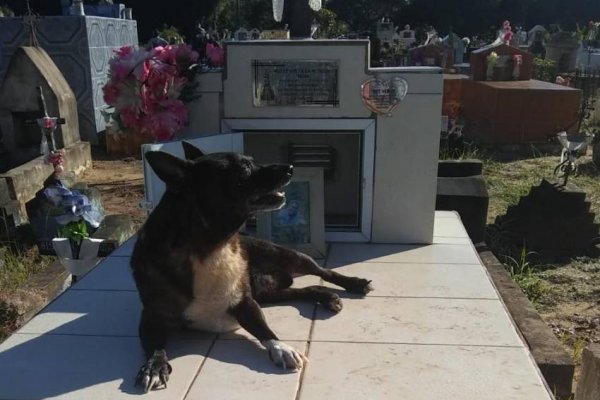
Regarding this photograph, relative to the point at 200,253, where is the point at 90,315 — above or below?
below

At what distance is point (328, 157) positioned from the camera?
4.71 meters

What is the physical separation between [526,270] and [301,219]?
2.50 meters

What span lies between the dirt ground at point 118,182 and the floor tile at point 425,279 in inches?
129

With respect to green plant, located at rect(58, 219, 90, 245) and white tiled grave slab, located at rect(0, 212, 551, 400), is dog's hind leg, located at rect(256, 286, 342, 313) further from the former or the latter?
green plant, located at rect(58, 219, 90, 245)

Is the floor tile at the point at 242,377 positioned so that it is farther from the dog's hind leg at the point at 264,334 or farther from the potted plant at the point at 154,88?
the potted plant at the point at 154,88

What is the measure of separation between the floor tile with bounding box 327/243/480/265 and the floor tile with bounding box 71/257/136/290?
1.24m

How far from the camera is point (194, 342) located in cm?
284

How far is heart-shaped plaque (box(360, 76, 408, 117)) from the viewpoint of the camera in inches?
152

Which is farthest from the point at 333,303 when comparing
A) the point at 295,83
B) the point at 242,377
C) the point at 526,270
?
the point at 526,270

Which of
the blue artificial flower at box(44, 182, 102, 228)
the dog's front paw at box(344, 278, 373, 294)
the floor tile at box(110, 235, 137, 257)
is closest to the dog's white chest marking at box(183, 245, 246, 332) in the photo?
the dog's front paw at box(344, 278, 373, 294)

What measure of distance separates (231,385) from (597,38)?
32144 mm

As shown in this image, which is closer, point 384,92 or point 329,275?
point 329,275

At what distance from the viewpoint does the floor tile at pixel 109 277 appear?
11.5 feet

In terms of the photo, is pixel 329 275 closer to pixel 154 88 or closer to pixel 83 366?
pixel 83 366
